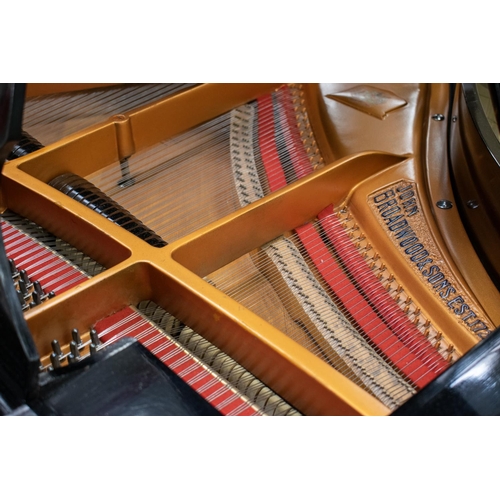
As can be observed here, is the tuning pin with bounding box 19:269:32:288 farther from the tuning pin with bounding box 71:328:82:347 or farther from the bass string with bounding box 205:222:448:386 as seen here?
the bass string with bounding box 205:222:448:386

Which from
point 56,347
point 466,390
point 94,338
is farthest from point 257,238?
point 466,390

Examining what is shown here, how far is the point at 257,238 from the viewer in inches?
99.2

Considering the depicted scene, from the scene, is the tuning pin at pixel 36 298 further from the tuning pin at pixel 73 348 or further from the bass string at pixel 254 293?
the bass string at pixel 254 293

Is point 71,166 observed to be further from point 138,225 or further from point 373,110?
point 373,110

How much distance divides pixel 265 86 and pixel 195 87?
0.38m

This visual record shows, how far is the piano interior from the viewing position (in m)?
2.07

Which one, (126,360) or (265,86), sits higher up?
(265,86)

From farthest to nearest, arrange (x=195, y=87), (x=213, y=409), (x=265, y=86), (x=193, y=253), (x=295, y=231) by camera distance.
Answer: (x=265, y=86) < (x=195, y=87) < (x=295, y=231) < (x=193, y=253) < (x=213, y=409)

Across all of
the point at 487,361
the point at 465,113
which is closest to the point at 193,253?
the point at 487,361

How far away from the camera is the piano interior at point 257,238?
2072 mm

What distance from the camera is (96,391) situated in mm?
1808

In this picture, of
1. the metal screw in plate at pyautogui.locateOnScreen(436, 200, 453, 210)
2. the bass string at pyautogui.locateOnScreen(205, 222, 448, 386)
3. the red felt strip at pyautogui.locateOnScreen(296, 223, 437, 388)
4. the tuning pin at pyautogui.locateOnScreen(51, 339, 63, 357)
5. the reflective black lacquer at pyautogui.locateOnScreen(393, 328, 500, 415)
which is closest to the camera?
the reflective black lacquer at pyautogui.locateOnScreen(393, 328, 500, 415)

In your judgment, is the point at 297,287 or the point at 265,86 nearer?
the point at 297,287

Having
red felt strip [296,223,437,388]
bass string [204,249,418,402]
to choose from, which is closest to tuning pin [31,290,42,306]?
bass string [204,249,418,402]
